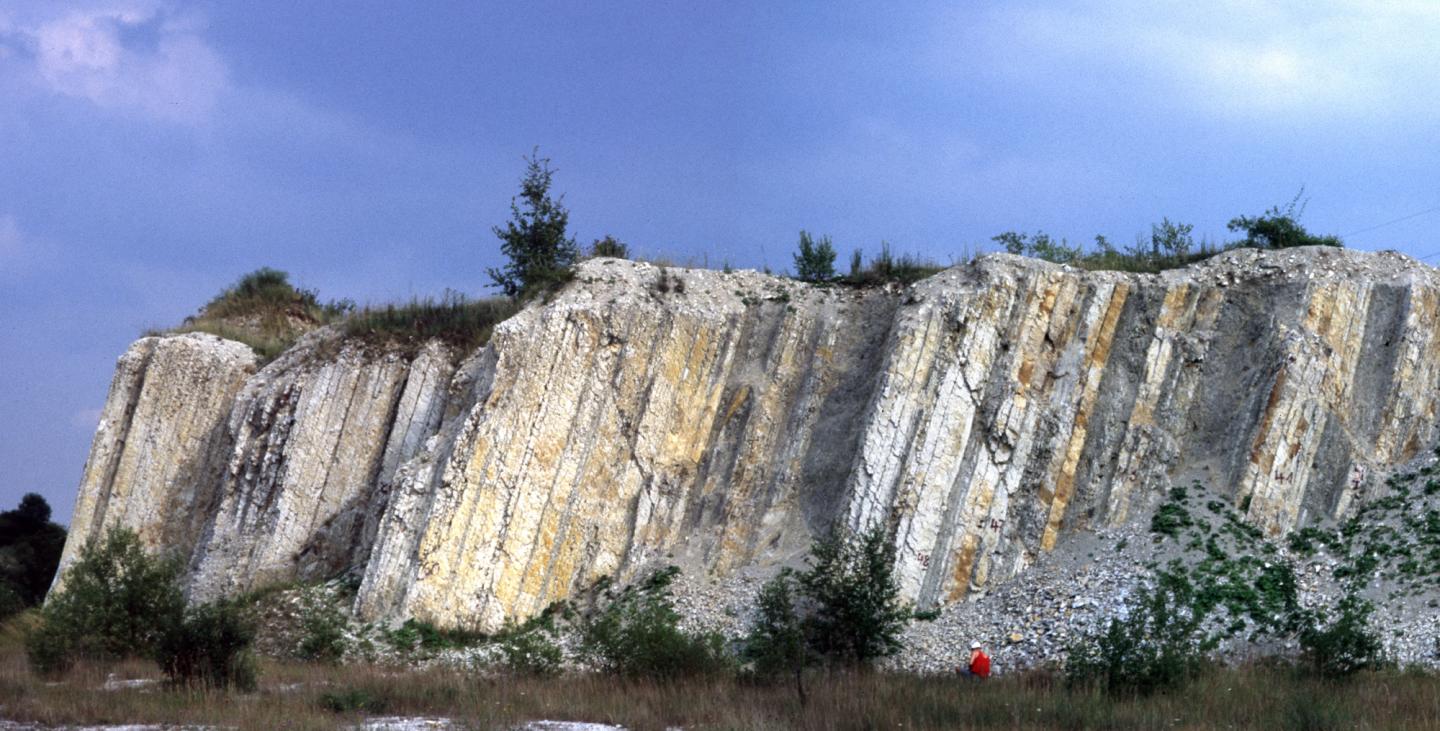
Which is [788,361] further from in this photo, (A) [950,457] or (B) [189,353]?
(B) [189,353]

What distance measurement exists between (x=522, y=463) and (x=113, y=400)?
40.8ft

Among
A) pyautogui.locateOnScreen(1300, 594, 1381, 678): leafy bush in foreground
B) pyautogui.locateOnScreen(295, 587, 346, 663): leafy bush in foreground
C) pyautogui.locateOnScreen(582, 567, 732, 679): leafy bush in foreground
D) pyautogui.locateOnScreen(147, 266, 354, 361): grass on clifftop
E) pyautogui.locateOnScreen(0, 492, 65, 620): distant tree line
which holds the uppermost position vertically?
pyautogui.locateOnScreen(147, 266, 354, 361): grass on clifftop

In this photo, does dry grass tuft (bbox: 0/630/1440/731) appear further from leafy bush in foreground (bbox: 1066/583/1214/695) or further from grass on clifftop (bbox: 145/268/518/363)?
grass on clifftop (bbox: 145/268/518/363)

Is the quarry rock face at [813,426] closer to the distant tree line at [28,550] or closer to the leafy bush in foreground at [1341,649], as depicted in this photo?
the leafy bush in foreground at [1341,649]

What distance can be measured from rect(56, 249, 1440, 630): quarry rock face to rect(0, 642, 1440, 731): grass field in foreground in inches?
188

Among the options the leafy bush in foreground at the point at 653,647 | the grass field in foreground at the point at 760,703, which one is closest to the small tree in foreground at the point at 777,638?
the grass field in foreground at the point at 760,703

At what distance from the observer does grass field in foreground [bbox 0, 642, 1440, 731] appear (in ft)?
60.3

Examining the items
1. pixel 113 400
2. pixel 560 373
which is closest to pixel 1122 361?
pixel 560 373

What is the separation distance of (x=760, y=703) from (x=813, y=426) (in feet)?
31.6

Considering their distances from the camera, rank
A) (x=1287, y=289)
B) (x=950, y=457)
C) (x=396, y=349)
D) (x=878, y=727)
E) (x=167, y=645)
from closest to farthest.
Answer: (x=878, y=727), (x=167, y=645), (x=950, y=457), (x=1287, y=289), (x=396, y=349)

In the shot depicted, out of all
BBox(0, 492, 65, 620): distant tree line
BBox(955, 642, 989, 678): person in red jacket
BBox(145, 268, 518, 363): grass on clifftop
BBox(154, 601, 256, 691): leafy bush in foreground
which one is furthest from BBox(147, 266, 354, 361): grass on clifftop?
BBox(955, 642, 989, 678): person in red jacket

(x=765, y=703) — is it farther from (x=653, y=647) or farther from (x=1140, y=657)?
(x=1140, y=657)

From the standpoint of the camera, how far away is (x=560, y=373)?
2795 cm

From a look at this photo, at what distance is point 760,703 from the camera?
65.2 ft
